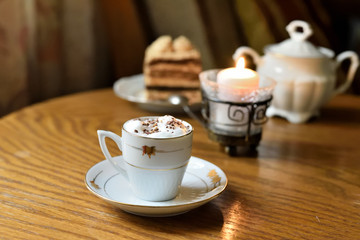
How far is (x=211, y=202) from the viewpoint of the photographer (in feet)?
2.41

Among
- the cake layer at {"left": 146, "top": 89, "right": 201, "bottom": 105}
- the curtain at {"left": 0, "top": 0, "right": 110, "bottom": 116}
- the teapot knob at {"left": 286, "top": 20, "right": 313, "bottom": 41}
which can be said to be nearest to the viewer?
the teapot knob at {"left": 286, "top": 20, "right": 313, "bottom": 41}

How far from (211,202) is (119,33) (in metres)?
1.12

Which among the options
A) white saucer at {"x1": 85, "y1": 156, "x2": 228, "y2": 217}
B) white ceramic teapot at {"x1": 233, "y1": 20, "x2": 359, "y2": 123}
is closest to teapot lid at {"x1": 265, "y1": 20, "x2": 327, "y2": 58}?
white ceramic teapot at {"x1": 233, "y1": 20, "x2": 359, "y2": 123}

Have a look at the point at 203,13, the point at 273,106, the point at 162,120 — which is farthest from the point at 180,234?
the point at 203,13

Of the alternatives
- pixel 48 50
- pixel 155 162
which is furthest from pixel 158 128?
pixel 48 50

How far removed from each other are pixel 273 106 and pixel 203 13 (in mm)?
632

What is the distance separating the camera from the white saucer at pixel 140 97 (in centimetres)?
119

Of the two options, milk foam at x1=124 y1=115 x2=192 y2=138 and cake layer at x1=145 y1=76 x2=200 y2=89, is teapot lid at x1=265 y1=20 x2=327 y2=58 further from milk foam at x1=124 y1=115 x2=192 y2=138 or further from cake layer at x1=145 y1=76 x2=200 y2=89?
milk foam at x1=124 y1=115 x2=192 y2=138

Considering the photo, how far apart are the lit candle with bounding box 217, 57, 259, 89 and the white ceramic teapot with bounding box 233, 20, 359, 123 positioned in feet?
0.82

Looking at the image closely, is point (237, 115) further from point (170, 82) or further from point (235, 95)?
point (170, 82)

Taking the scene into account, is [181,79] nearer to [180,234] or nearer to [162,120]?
[162,120]

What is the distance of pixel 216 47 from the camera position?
5.87 ft

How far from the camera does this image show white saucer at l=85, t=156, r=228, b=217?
2.14ft

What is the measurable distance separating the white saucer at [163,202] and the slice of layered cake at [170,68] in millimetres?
529
